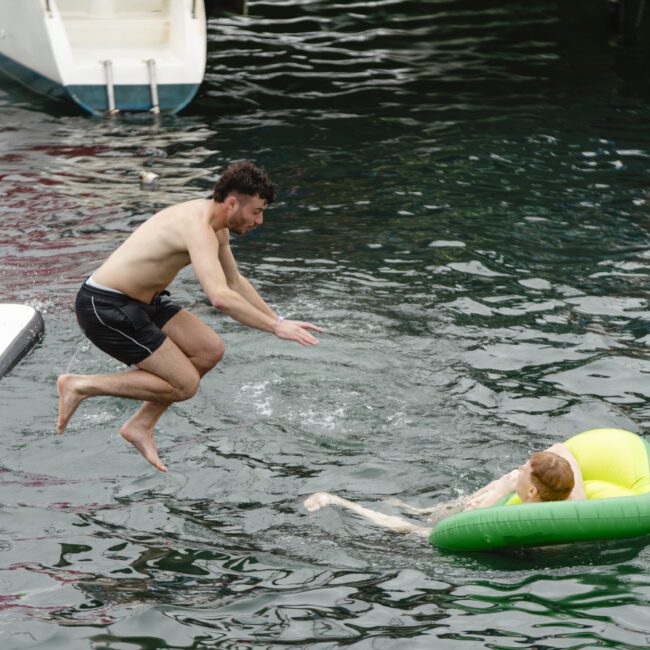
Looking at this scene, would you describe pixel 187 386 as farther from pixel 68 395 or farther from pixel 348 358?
pixel 348 358

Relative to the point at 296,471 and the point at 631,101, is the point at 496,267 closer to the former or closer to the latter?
the point at 296,471

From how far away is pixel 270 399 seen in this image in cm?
859

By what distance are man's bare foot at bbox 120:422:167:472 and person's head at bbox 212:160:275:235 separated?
155 centimetres

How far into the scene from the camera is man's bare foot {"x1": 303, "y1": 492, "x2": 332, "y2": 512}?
23.1 feet

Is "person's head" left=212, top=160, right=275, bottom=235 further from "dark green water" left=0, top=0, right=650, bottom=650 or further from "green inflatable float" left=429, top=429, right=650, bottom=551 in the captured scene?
"green inflatable float" left=429, top=429, right=650, bottom=551

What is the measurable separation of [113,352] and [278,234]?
481cm

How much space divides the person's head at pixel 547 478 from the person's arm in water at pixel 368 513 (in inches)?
28.6

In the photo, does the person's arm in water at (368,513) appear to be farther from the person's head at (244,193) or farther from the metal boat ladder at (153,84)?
the metal boat ladder at (153,84)

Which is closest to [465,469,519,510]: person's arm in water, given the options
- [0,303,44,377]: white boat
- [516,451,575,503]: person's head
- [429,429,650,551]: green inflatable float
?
[429,429,650,551]: green inflatable float

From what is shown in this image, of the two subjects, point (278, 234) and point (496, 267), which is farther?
point (278, 234)

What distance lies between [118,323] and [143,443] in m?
0.85

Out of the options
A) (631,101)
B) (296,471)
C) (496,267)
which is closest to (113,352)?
(296,471)

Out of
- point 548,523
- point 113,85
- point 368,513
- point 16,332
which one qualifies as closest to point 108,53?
point 113,85

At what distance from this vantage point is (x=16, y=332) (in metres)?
9.03
